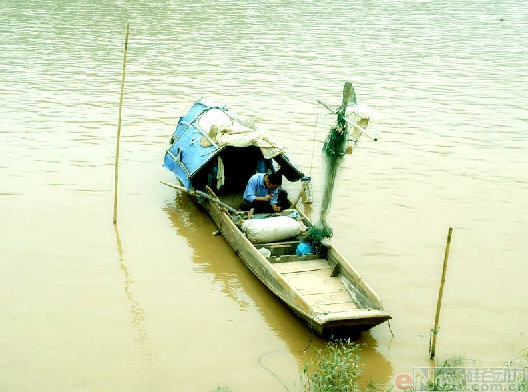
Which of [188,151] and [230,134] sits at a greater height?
[230,134]

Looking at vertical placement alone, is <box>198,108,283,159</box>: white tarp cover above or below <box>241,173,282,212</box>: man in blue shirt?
above

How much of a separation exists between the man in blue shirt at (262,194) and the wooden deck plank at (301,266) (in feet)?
4.31

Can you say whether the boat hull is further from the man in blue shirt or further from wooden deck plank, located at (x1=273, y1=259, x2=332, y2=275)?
the man in blue shirt

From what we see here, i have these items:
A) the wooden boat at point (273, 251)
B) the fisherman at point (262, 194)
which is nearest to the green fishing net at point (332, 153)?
the wooden boat at point (273, 251)

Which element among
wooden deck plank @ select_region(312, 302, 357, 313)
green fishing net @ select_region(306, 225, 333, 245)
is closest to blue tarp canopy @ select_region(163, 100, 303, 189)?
Answer: green fishing net @ select_region(306, 225, 333, 245)

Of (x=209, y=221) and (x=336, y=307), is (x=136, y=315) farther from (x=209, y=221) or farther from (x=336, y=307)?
(x=209, y=221)

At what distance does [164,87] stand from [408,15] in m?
15.1

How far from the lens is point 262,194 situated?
916cm

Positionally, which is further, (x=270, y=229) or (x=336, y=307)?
(x=270, y=229)

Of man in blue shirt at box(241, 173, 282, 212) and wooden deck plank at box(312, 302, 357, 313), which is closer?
wooden deck plank at box(312, 302, 357, 313)

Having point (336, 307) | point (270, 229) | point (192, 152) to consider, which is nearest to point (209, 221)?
point (192, 152)

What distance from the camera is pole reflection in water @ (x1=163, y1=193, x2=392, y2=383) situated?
677 cm

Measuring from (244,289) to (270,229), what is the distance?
2.61ft

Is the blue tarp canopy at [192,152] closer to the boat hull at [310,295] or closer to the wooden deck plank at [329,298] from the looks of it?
the boat hull at [310,295]
